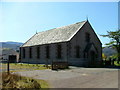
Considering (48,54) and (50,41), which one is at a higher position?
(50,41)

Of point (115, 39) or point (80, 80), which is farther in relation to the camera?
point (115, 39)

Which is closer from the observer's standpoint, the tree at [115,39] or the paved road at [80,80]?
the paved road at [80,80]

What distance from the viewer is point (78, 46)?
28.8 meters

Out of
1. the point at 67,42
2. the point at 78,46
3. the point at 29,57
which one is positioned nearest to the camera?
the point at 67,42

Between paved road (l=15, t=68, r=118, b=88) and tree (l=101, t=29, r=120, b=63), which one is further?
tree (l=101, t=29, r=120, b=63)

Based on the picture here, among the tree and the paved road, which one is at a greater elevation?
the tree

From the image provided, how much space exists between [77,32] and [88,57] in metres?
5.93

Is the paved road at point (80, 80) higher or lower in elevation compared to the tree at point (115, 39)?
lower

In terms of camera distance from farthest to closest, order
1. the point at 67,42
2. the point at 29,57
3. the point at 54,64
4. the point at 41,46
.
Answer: the point at 29,57, the point at 41,46, the point at 67,42, the point at 54,64

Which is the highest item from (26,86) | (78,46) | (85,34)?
(85,34)

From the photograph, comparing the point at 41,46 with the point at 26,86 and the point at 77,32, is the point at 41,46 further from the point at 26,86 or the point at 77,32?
the point at 26,86

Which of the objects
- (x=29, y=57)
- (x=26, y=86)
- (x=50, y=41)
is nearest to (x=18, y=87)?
(x=26, y=86)

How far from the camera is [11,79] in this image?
905 centimetres

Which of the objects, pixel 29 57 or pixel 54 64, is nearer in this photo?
pixel 54 64
